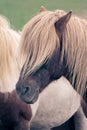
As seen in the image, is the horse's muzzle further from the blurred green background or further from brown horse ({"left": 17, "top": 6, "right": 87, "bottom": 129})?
the blurred green background

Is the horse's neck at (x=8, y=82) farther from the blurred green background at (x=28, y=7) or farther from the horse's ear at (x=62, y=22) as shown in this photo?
the blurred green background at (x=28, y=7)

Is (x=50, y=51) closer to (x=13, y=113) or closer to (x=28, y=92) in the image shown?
(x=28, y=92)

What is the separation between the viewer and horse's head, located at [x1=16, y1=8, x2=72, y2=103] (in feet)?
11.1

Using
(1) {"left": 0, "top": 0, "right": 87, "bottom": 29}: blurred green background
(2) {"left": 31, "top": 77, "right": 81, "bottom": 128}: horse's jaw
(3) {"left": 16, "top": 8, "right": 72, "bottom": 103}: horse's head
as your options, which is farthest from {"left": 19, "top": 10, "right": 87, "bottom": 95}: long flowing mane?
(1) {"left": 0, "top": 0, "right": 87, "bottom": 29}: blurred green background

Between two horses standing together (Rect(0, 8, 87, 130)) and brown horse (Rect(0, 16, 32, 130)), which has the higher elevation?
two horses standing together (Rect(0, 8, 87, 130))

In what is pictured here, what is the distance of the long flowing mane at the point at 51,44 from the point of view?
338 centimetres

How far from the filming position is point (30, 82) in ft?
11.1

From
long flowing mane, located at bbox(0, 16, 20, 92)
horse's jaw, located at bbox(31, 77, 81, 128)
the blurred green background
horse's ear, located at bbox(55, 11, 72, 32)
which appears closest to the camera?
horse's ear, located at bbox(55, 11, 72, 32)

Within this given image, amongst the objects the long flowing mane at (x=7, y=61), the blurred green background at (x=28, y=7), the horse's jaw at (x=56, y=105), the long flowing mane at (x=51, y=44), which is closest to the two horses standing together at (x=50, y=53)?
the long flowing mane at (x=51, y=44)

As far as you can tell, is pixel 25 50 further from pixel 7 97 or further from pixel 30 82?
pixel 7 97

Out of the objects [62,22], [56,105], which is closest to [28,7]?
[56,105]

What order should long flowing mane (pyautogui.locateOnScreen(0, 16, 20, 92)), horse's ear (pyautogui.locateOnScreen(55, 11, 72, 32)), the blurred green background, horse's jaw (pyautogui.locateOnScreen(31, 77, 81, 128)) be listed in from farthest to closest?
the blurred green background
horse's jaw (pyautogui.locateOnScreen(31, 77, 81, 128))
long flowing mane (pyautogui.locateOnScreen(0, 16, 20, 92))
horse's ear (pyautogui.locateOnScreen(55, 11, 72, 32))

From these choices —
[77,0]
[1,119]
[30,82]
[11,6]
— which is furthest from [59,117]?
[77,0]

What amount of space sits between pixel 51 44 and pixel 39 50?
9cm
